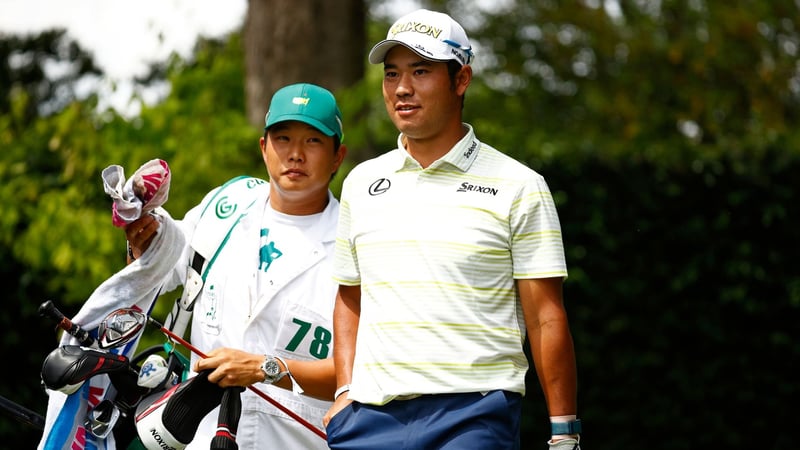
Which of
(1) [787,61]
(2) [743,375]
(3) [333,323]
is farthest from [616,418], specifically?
(1) [787,61]

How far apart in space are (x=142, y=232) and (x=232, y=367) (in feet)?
2.06

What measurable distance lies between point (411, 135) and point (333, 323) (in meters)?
0.72

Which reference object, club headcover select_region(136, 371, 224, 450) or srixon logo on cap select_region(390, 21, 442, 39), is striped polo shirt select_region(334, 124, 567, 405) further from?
club headcover select_region(136, 371, 224, 450)

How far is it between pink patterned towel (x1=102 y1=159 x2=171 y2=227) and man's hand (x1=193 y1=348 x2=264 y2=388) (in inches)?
21.6

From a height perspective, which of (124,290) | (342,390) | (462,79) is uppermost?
(462,79)

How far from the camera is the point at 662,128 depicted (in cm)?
2109

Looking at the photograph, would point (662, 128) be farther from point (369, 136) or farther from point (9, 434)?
point (9, 434)

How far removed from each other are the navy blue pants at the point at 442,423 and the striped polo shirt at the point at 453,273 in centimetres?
4

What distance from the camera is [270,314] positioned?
4.16m

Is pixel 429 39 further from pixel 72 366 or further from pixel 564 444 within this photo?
pixel 72 366

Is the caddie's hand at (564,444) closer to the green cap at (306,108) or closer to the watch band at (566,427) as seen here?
the watch band at (566,427)

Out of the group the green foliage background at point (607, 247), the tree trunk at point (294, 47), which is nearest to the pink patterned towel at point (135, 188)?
the green foliage background at point (607, 247)

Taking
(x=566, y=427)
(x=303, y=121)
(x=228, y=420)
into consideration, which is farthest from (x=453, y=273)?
(x=303, y=121)

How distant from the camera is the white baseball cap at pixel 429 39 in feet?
11.9
